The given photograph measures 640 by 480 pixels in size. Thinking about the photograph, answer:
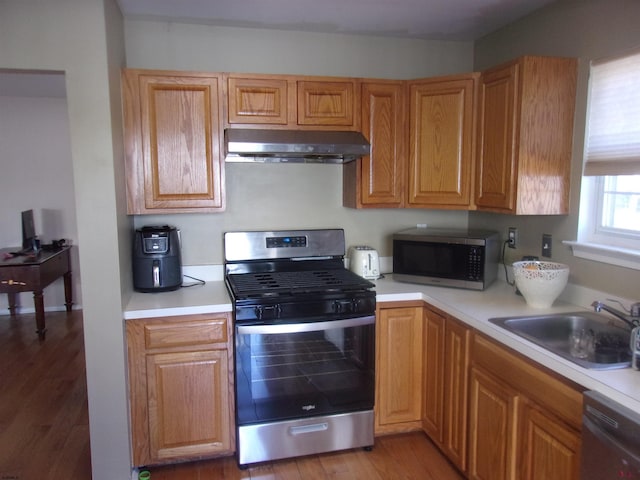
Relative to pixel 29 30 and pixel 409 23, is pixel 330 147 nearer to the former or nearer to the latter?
pixel 409 23

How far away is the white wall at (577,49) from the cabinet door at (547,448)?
2.44 ft

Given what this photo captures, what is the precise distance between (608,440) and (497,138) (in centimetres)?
153

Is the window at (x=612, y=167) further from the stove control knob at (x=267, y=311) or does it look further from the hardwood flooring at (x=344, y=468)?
the stove control knob at (x=267, y=311)

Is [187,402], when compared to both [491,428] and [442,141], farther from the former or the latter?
[442,141]

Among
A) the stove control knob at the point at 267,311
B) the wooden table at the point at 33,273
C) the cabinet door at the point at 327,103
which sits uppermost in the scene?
the cabinet door at the point at 327,103

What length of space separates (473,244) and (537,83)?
33.5 inches

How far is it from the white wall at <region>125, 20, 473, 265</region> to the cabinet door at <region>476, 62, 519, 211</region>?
0.66 metres

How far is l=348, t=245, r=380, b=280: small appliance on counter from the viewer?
293 centimetres

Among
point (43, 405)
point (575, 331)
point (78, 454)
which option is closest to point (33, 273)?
point (43, 405)

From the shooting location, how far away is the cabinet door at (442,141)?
2.67m

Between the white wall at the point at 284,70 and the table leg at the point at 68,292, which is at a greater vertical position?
the white wall at the point at 284,70

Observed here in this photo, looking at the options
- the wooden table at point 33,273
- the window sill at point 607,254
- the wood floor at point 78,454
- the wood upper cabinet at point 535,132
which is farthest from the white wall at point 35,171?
the window sill at point 607,254

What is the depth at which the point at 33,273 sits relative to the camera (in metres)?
4.30

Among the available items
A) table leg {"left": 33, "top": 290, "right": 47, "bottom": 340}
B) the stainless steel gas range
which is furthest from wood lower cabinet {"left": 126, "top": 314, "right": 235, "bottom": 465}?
table leg {"left": 33, "top": 290, "right": 47, "bottom": 340}
